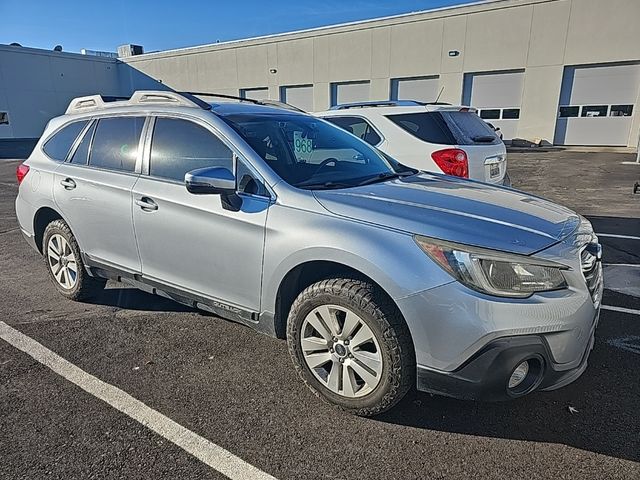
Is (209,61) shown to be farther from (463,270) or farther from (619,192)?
(463,270)

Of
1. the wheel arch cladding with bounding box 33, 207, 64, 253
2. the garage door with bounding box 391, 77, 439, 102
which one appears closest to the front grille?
the wheel arch cladding with bounding box 33, 207, 64, 253

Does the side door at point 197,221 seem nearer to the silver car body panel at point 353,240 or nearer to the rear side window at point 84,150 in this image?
the silver car body panel at point 353,240

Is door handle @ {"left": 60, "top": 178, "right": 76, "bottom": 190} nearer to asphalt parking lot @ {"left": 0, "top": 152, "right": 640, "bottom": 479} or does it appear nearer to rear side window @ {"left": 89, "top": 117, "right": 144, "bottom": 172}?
rear side window @ {"left": 89, "top": 117, "right": 144, "bottom": 172}

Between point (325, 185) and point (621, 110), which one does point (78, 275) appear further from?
point (621, 110)

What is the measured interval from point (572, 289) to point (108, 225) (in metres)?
3.28

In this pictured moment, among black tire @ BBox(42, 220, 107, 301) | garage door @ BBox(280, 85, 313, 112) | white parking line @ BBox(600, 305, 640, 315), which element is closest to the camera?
white parking line @ BBox(600, 305, 640, 315)

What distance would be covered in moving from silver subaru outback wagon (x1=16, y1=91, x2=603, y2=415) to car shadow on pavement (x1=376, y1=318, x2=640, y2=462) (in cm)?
32

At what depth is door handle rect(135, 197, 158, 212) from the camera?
10.7 ft

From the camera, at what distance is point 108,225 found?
3.62m

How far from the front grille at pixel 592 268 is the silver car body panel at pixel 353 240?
Answer: 67 millimetres

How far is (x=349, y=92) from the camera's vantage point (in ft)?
88.8

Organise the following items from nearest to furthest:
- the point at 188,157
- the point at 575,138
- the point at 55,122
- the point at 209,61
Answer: the point at 188,157, the point at 55,122, the point at 575,138, the point at 209,61

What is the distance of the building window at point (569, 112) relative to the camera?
2120 centimetres

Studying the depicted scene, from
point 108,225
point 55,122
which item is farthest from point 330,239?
point 55,122
